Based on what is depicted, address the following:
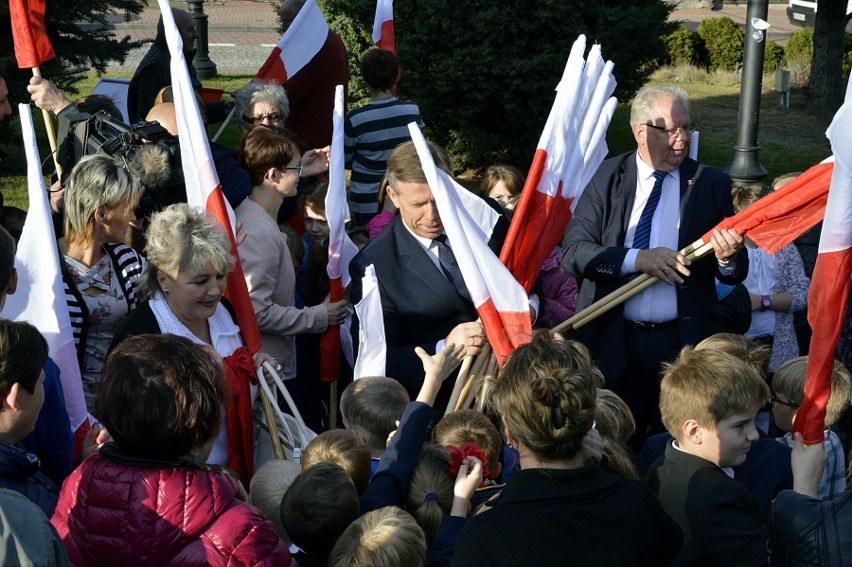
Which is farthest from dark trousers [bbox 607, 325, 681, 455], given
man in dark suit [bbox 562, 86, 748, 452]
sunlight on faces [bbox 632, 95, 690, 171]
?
sunlight on faces [bbox 632, 95, 690, 171]

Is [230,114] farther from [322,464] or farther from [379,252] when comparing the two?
[322,464]

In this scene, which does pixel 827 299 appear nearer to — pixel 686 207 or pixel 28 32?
pixel 686 207

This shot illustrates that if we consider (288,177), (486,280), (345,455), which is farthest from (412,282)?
(345,455)

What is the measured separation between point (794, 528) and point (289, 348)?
2.97 meters

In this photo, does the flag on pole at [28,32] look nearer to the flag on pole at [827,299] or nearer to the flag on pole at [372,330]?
the flag on pole at [372,330]

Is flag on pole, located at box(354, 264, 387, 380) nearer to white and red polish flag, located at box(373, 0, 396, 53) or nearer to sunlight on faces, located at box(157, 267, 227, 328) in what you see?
sunlight on faces, located at box(157, 267, 227, 328)

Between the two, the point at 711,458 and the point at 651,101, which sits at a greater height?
the point at 651,101

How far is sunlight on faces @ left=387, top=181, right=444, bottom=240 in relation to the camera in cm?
428

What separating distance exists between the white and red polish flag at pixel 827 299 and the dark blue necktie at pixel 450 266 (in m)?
1.38

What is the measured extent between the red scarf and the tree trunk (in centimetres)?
1367

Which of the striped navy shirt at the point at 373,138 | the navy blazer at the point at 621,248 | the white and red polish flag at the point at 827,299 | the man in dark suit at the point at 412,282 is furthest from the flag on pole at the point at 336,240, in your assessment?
the white and red polish flag at the point at 827,299

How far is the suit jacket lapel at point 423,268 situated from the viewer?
4332 millimetres

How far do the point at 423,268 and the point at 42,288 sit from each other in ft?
4.95

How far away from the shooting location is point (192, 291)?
3963 mm
